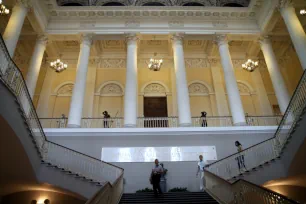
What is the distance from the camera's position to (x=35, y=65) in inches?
553

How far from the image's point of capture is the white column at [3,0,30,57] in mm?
11909

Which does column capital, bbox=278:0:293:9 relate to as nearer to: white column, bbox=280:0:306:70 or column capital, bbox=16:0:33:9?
white column, bbox=280:0:306:70

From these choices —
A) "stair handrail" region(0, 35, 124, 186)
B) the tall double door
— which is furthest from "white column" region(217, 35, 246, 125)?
"stair handrail" region(0, 35, 124, 186)

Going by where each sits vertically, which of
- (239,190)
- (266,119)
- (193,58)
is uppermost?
(193,58)

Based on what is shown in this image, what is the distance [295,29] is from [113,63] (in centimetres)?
1157

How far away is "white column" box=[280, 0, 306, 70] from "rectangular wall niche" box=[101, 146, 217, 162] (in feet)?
21.4

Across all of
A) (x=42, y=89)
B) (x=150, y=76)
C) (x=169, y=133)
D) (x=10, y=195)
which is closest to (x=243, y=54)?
(x=150, y=76)

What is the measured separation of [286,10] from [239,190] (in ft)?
37.4

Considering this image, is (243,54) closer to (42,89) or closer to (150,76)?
(150,76)

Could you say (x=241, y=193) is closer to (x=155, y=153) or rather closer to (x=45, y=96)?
(x=155, y=153)

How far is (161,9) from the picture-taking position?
15.1 meters

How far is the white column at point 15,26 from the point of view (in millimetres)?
11909

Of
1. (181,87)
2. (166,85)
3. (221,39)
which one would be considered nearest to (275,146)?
(181,87)

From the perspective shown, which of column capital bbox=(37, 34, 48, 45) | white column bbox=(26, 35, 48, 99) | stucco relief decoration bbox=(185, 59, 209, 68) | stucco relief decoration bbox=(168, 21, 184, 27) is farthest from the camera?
stucco relief decoration bbox=(185, 59, 209, 68)
